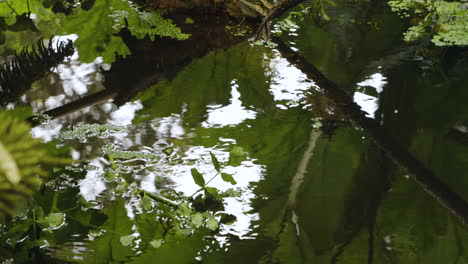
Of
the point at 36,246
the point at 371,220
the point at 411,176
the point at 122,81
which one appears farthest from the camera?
the point at 122,81

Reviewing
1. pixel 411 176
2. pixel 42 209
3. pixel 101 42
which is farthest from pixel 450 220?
pixel 101 42

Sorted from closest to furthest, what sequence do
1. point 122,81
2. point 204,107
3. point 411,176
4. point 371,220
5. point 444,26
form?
point 371,220
point 411,176
point 204,107
point 122,81
point 444,26

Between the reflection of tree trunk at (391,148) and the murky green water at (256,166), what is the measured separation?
2cm

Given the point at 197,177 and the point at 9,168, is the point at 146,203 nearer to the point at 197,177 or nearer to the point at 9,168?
the point at 197,177

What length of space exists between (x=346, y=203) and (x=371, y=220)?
74mm

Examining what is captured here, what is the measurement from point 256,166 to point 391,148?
1.35 ft

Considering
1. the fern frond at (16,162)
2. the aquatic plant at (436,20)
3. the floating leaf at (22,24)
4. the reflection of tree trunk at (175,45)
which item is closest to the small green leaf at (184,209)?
the reflection of tree trunk at (175,45)

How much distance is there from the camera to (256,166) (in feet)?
4.27

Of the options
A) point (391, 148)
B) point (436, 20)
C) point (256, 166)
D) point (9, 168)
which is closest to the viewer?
point (9, 168)

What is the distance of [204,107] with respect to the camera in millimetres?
1547

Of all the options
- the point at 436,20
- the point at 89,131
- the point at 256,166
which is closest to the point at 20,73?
the point at 89,131

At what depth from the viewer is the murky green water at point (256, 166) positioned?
106 centimetres

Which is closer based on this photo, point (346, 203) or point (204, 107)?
point (346, 203)

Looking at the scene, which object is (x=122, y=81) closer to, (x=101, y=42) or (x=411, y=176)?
(x=101, y=42)
